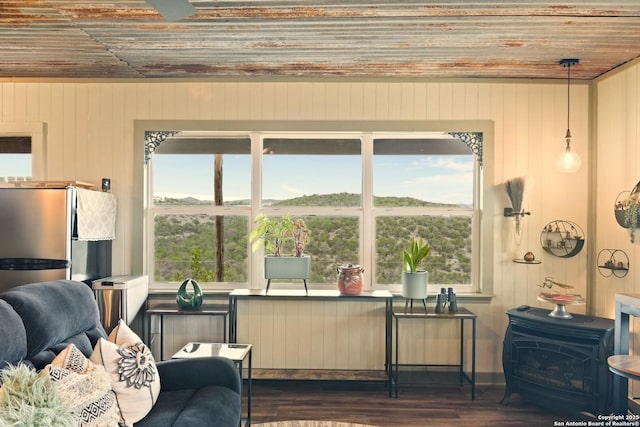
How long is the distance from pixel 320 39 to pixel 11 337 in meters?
2.40

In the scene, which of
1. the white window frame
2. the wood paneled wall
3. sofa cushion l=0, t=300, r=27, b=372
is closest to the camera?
sofa cushion l=0, t=300, r=27, b=372

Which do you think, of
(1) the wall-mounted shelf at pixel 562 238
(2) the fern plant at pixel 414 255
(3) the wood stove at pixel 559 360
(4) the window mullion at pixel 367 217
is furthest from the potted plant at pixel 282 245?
(1) the wall-mounted shelf at pixel 562 238

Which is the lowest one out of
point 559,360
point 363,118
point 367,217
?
point 559,360

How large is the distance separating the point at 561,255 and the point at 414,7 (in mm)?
2525

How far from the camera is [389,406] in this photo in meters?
3.77

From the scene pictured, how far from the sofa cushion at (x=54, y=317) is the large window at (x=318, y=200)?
1.69 m

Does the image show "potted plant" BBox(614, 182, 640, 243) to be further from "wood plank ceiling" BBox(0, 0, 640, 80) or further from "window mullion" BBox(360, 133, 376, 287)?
"window mullion" BBox(360, 133, 376, 287)

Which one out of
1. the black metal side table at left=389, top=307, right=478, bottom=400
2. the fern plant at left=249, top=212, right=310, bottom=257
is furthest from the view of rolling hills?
the black metal side table at left=389, top=307, right=478, bottom=400

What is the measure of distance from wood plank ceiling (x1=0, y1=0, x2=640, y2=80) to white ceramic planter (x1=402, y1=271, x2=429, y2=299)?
1.61 m

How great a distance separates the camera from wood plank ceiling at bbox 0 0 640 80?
2838 mm

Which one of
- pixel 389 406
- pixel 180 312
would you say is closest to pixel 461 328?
pixel 389 406

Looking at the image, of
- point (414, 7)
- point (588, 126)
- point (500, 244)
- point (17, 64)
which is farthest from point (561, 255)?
point (17, 64)

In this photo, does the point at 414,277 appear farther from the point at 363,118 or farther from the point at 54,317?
the point at 54,317

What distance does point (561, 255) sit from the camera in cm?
427
